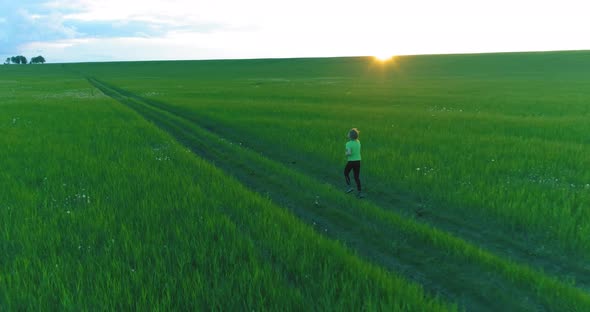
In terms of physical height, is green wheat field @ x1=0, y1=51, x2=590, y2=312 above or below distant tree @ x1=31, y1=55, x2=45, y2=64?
below

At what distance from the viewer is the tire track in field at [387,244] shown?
14.4 feet

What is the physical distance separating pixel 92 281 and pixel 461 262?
17.9 feet

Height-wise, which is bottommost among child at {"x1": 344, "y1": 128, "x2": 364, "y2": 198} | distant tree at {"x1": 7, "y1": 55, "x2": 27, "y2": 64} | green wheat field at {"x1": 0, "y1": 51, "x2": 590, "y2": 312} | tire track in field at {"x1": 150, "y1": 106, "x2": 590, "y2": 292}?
tire track in field at {"x1": 150, "y1": 106, "x2": 590, "y2": 292}

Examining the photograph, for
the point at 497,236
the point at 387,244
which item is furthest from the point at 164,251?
the point at 497,236

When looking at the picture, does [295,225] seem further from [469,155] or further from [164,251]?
[469,155]

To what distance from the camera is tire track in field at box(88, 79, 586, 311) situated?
14.4ft

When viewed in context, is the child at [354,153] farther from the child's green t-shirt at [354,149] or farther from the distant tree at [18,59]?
the distant tree at [18,59]

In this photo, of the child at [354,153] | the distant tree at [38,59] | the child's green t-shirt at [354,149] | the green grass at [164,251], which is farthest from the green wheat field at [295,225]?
the distant tree at [38,59]

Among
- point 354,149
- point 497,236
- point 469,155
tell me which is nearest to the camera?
point 497,236

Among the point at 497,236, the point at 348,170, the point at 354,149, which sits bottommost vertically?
the point at 497,236

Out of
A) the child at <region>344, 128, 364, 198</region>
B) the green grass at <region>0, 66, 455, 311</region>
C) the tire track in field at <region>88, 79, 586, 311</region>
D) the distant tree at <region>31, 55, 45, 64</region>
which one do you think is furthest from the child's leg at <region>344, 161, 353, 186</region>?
the distant tree at <region>31, 55, 45, 64</region>

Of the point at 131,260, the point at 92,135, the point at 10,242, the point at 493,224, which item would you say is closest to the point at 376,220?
the point at 493,224

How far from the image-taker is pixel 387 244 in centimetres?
577

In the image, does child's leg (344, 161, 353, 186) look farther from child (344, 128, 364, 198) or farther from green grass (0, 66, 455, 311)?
green grass (0, 66, 455, 311)
